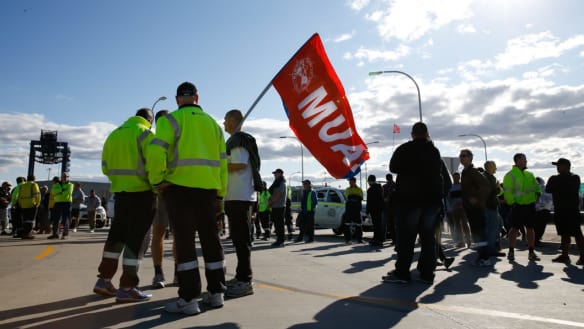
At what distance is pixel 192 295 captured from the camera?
3883mm

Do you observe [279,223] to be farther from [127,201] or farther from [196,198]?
[196,198]

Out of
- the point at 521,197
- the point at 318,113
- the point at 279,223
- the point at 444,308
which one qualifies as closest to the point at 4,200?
the point at 279,223

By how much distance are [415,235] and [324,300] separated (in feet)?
5.91

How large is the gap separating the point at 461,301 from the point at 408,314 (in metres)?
0.94

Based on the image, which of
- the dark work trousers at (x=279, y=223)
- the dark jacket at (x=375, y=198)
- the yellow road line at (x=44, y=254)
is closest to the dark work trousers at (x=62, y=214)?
the yellow road line at (x=44, y=254)

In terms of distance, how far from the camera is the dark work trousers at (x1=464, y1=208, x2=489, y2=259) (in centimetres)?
775

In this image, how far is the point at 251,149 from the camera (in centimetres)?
509

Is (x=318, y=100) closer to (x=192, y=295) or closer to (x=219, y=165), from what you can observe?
(x=219, y=165)

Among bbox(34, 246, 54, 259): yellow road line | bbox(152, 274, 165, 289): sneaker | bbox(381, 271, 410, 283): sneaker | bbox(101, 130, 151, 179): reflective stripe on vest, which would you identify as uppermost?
bbox(101, 130, 151, 179): reflective stripe on vest

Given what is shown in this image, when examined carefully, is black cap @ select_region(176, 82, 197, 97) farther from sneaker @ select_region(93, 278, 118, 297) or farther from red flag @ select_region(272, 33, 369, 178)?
red flag @ select_region(272, 33, 369, 178)

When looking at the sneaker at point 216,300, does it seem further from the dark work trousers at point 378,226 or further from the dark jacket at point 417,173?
the dark work trousers at point 378,226

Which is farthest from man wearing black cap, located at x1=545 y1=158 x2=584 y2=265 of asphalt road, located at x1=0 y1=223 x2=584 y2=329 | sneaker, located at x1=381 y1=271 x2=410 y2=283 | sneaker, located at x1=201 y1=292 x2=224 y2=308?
sneaker, located at x1=201 y1=292 x2=224 y2=308

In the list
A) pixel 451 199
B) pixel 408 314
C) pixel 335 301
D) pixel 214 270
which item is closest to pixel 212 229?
pixel 214 270

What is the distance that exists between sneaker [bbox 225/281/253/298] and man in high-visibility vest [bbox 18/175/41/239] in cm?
1133
